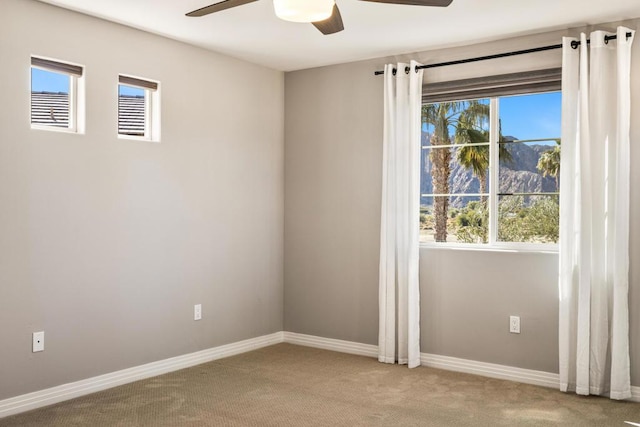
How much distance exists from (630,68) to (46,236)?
375cm

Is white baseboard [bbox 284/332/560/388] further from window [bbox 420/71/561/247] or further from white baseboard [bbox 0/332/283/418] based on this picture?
window [bbox 420/71/561/247]

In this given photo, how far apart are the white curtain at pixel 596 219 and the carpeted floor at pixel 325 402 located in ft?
0.88

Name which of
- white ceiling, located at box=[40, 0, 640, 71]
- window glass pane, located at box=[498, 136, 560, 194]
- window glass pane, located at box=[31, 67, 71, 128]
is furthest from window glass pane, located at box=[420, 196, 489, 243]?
window glass pane, located at box=[31, 67, 71, 128]

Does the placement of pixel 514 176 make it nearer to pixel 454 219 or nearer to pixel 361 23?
pixel 454 219

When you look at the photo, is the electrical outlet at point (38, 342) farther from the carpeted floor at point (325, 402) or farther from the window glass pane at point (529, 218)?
the window glass pane at point (529, 218)

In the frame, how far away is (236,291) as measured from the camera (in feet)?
16.6

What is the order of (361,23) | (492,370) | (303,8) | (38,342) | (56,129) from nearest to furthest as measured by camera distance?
(303,8) → (38,342) → (56,129) → (361,23) → (492,370)

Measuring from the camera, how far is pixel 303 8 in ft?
7.73

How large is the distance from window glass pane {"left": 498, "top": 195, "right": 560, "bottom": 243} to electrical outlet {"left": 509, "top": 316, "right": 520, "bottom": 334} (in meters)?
0.55

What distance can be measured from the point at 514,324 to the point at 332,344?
156cm

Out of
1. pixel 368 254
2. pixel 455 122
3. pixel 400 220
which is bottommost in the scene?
pixel 368 254

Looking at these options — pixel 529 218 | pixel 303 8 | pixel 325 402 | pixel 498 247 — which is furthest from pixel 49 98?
pixel 529 218

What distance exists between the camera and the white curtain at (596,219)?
3814 millimetres

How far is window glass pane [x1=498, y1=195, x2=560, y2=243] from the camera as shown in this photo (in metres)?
4.29
